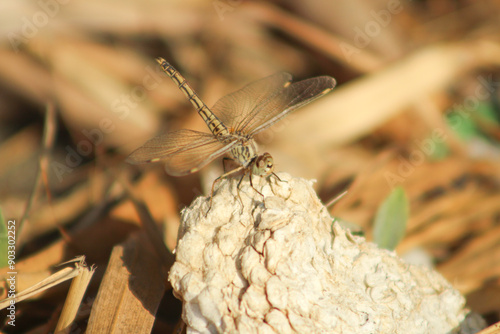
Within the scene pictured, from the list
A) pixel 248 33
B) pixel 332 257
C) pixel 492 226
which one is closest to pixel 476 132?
pixel 492 226

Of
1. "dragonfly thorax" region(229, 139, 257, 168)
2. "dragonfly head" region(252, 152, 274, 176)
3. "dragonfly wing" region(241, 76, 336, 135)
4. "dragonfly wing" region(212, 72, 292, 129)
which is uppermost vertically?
"dragonfly wing" region(212, 72, 292, 129)

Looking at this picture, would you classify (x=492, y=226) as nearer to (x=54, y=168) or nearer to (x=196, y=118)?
(x=196, y=118)
